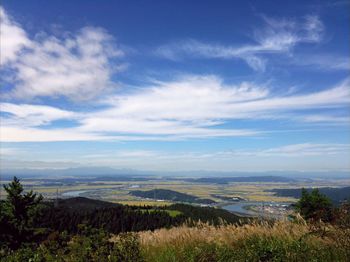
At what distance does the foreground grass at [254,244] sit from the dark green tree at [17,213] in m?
35.1

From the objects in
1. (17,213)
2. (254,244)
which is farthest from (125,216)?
(254,244)

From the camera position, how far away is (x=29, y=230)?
4088 centimetres

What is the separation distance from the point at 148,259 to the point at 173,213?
111014 mm

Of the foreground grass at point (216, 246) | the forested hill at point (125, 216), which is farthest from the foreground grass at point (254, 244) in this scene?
the forested hill at point (125, 216)

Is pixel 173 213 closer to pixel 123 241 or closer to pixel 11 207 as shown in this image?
pixel 11 207

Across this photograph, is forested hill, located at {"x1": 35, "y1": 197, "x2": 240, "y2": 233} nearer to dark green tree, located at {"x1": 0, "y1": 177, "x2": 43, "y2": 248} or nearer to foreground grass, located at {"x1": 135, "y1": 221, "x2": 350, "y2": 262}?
dark green tree, located at {"x1": 0, "y1": 177, "x2": 43, "y2": 248}

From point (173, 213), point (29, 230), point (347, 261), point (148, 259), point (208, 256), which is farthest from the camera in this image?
point (173, 213)

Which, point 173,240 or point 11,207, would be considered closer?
point 173,240

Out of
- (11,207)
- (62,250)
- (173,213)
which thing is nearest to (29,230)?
(11,207)

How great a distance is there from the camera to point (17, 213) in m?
42.1

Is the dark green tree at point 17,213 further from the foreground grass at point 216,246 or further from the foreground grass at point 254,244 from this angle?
the foreground grass at point 254,244

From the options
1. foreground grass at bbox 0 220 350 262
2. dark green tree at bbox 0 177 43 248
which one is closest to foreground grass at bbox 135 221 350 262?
foreground grass at bbox 0 220 350 262

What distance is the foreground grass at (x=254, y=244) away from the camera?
22.8 feet

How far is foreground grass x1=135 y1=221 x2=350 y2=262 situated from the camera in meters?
6.94
